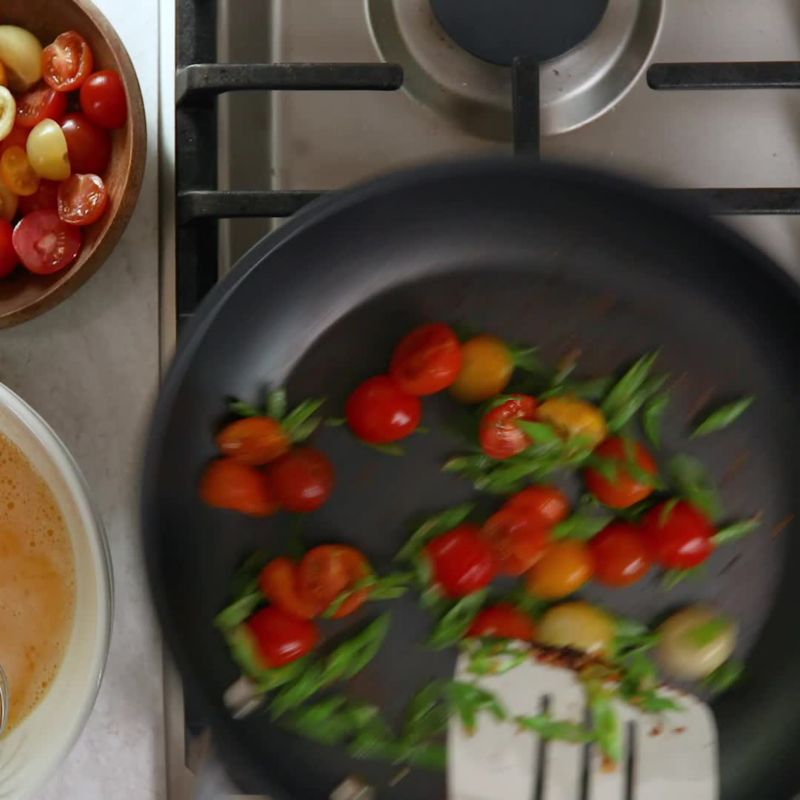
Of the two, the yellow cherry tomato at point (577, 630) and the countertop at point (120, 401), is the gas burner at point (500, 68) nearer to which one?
the countertop at point (120, 401)

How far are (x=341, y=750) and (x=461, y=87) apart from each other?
44 cm

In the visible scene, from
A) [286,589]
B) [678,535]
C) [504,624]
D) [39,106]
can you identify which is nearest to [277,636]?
A: [286,589]

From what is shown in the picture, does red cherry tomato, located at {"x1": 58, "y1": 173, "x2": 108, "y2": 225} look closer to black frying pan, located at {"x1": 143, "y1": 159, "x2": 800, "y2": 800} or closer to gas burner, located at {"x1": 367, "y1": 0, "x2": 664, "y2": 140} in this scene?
black frying pan, located at {"x1": 143, "y1": 159, "x2": 800, "y2": 800}

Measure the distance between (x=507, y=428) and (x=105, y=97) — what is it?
32cm

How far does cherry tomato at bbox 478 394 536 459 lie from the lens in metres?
0.57

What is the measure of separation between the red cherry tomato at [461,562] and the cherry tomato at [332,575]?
0.04m

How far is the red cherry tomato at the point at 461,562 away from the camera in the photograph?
1.89 ft

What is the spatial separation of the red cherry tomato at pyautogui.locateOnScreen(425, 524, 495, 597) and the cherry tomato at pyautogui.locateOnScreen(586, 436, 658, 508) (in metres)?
0.08

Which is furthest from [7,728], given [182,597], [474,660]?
[474,660]

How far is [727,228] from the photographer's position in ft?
1.72

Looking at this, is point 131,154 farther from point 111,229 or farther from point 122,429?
point 122,429

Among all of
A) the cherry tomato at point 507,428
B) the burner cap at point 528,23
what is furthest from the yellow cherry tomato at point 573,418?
the burner cap at point 528,23

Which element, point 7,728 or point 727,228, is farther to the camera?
point 7,728

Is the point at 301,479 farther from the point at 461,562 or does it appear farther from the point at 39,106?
the point at 39,106
